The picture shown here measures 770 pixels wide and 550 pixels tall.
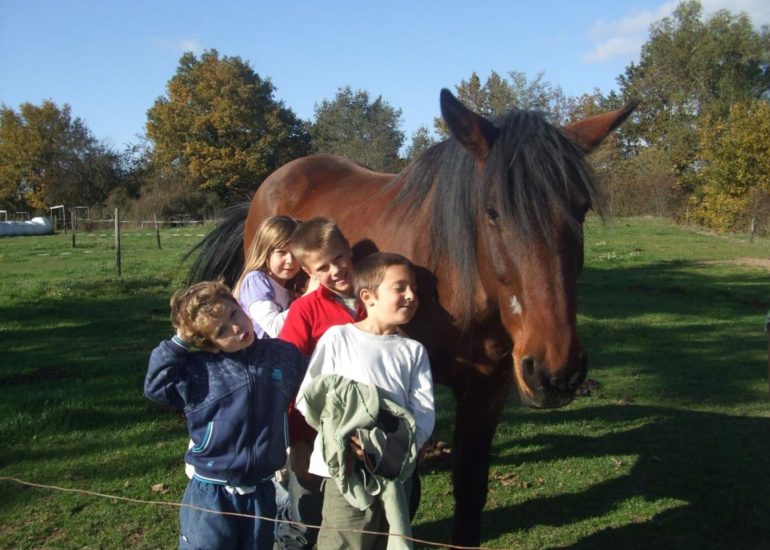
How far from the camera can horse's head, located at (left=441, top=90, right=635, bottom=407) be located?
218cm

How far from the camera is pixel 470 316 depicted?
2709mm

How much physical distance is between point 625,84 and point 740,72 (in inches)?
441

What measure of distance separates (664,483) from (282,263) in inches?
121

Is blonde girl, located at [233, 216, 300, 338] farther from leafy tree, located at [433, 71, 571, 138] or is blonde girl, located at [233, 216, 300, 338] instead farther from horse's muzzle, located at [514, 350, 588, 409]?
leafy tree, located at [433, 71, 571, 138]

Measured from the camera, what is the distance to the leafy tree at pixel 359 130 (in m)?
19.7

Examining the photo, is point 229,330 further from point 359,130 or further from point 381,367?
point 359,130

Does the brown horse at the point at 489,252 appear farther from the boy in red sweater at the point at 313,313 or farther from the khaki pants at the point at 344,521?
the khaki pants at the point at 344,521

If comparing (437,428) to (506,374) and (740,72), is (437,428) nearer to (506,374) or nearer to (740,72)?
(506,374)

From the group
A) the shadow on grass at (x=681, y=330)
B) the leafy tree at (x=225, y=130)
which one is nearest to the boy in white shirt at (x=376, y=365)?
the shadow on grass at (x=681, y=330)

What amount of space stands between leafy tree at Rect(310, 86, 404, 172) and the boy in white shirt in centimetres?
1518

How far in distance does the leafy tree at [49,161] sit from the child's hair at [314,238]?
1886 inches

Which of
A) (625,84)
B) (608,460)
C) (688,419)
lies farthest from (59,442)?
(625,84)

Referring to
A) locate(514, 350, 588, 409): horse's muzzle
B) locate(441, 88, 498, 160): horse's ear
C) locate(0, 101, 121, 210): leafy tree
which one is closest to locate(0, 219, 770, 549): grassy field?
locate(441, 88, 498, 160): horse's ear

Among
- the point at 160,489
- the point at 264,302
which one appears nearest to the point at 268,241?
the point at 264,302
